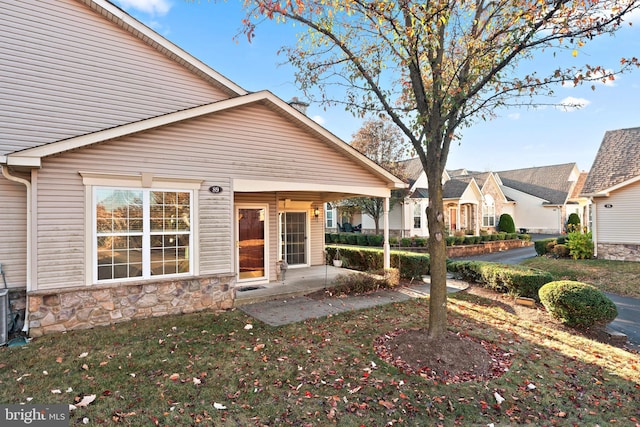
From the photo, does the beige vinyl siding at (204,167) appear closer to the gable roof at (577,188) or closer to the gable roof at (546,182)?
the gable roof at (546,182)

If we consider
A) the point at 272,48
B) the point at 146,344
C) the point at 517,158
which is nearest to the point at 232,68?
the point at 272,48

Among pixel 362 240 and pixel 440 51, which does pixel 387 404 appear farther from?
pixel 362 240

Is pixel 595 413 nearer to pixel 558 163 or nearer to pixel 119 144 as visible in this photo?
pixel 119 144

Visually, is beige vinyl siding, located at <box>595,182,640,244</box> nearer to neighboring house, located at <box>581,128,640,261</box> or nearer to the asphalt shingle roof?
neighboring house, located at <box>581,128,640,261</box>

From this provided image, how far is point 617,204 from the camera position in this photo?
14438mm

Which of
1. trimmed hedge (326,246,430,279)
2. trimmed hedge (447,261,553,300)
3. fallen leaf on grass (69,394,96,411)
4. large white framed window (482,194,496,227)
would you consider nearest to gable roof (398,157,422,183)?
large white framed window (482,194,496,227)

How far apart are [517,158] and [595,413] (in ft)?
167

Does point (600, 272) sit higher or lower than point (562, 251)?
lower

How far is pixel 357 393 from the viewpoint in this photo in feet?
13.3

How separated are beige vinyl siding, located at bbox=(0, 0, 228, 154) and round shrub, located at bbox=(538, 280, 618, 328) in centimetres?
963

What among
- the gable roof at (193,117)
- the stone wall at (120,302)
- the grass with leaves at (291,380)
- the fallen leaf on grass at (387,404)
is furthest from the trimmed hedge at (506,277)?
the stone wall at (120,302)

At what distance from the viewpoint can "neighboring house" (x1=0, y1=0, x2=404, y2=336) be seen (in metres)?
6.00

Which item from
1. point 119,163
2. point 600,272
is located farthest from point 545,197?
point 119,163

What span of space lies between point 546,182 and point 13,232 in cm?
3815
